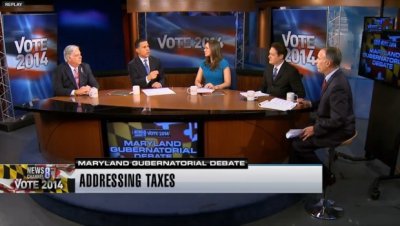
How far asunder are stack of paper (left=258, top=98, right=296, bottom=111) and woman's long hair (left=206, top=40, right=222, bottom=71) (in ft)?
3.38

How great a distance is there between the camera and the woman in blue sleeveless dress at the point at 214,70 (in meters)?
4.58

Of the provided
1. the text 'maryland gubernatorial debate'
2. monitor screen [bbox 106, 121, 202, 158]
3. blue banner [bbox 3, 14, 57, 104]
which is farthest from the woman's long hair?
blue banner [bbox 3, 14, 57, 104]

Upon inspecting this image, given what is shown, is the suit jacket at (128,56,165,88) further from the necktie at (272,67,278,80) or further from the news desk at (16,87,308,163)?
the necktie at (272,67,278,80)

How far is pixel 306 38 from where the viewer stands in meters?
5.93

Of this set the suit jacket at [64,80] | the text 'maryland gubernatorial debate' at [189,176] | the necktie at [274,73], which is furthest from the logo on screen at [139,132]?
the necktie at [274,73]

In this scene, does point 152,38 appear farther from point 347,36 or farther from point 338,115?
point 338,115

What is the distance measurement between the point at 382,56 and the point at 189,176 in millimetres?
2450

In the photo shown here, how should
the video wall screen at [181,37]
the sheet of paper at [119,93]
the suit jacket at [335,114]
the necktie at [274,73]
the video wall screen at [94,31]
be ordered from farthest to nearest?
the video wall screen at [94,31], the video wall screen at [181,37], the sheet of paper at [119,93], the necktie at [274,73], the suit jacket at [335,114]

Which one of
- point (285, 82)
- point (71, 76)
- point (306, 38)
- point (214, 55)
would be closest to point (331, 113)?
point (285, 82)

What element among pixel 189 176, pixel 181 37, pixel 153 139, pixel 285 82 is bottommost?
pixel 153 139

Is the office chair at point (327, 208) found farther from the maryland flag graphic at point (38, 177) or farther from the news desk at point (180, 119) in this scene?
the maryland flag graphic at point (38, 177)

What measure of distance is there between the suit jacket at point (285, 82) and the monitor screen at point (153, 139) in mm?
1050

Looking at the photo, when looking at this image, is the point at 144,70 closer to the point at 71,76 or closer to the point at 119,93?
the point at 119,93

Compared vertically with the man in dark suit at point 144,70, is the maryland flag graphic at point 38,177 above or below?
below
